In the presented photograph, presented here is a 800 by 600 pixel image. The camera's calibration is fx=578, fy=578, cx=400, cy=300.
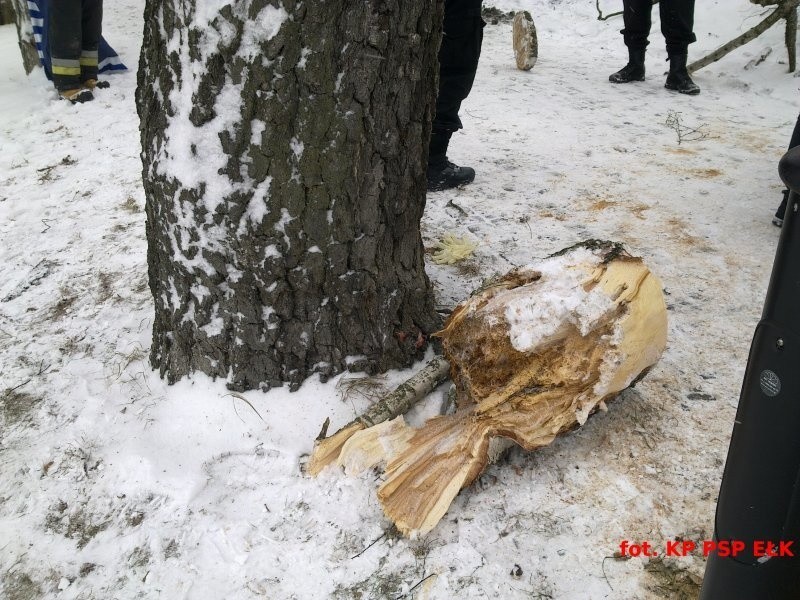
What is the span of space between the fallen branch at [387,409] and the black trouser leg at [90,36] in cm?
473

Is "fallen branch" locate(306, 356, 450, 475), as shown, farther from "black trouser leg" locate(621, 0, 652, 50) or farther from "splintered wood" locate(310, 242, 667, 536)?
"black trouser leg" locate(621, 0, 652, 50)

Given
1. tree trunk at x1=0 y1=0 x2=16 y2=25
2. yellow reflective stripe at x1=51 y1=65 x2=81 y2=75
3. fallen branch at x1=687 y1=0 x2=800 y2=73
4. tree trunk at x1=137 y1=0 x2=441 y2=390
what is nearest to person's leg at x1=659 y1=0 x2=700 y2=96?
fallen branch at x1=687 y1=0 x2=800 y2=73

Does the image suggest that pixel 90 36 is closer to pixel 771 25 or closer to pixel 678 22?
pixel 678 22

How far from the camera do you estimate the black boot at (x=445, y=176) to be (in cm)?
344

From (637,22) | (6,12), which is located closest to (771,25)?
(637,22)

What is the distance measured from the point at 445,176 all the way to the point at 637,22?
3195mm

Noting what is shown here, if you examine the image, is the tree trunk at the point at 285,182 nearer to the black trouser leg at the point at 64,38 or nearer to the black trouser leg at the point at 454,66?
the black trouser leg at the point at 454,66

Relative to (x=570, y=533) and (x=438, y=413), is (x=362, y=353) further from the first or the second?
(x=570, y=533)

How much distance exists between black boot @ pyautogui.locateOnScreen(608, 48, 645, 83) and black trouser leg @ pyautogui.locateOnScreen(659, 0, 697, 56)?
11.7 inches

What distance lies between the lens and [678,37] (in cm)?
502

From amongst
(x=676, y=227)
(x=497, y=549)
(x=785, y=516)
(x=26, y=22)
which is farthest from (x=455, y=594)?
(x=26, y=22)

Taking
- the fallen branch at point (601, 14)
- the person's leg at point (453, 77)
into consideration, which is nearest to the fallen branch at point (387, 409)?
the person's leg at point (453, 77)

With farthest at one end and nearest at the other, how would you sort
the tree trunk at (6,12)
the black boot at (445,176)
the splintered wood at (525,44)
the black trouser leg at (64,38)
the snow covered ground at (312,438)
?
the tree trunk at (6,12) → the splintered wood at (525,44) → the black trouser leg at (64,38) → the black boot at (445,176) → the snow covered ground at (312,438)

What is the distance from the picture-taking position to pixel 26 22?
5121 millimetres
